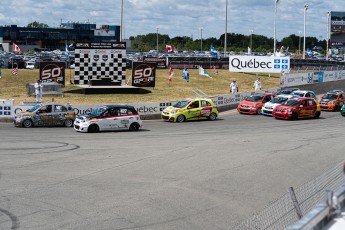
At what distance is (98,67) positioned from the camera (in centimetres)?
4219

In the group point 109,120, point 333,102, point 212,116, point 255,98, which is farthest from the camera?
point 333,102

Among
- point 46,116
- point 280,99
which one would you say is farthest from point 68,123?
point 280,99

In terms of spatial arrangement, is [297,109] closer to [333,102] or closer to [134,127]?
[333,102]

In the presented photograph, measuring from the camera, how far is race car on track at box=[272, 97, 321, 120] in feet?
108

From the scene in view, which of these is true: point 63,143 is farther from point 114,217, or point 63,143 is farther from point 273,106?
point 273,106

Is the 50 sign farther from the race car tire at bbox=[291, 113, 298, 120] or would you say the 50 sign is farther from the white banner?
the race car tire at bbox=[291, 113, 298, 120]

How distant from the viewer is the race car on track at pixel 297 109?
33037mm

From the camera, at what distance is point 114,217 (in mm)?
10867

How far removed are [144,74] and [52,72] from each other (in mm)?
7435

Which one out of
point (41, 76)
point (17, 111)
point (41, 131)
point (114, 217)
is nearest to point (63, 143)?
point (41, 131)

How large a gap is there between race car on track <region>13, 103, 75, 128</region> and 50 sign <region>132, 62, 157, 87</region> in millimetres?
16570

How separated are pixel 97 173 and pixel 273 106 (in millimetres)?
20842

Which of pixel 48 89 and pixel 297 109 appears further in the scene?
pixel 48 89

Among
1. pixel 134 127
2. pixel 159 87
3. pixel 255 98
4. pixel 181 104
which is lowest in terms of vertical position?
pixel 134 127
